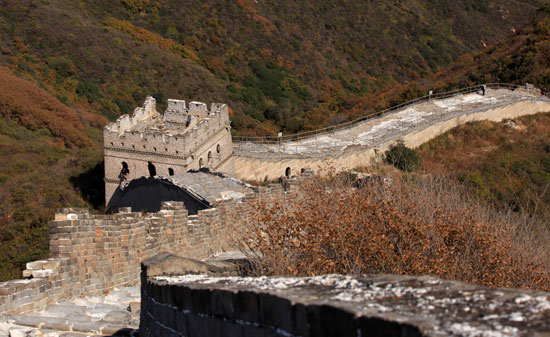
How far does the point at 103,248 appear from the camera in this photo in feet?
32.0

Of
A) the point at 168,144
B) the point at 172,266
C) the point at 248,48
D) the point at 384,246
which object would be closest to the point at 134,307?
the point at 172,266

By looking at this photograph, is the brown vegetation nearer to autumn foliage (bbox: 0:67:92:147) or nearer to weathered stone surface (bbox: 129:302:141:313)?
weathered stone surface (bbox: 129:302:141:313)

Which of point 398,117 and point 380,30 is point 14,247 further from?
point 380,30

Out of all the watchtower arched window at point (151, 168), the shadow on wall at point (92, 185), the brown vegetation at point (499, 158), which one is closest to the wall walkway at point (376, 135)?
the brown vegetation at point (499, 158)

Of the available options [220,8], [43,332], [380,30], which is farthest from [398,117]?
[380,30]

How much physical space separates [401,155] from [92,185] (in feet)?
39.7

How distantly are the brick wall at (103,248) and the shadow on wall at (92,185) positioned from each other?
52.4ft

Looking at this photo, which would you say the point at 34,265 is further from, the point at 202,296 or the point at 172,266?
the point at 202,296

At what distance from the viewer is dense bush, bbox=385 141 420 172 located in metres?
29.2

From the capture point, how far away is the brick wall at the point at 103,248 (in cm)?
822

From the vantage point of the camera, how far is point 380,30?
79875 millimetres

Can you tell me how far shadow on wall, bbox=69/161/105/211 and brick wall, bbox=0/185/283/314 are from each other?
629 inches

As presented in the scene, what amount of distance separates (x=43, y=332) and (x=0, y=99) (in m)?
34.9

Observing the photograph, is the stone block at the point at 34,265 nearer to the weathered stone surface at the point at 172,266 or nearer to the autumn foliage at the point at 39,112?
the weathered stone surface at the point at 172,266
